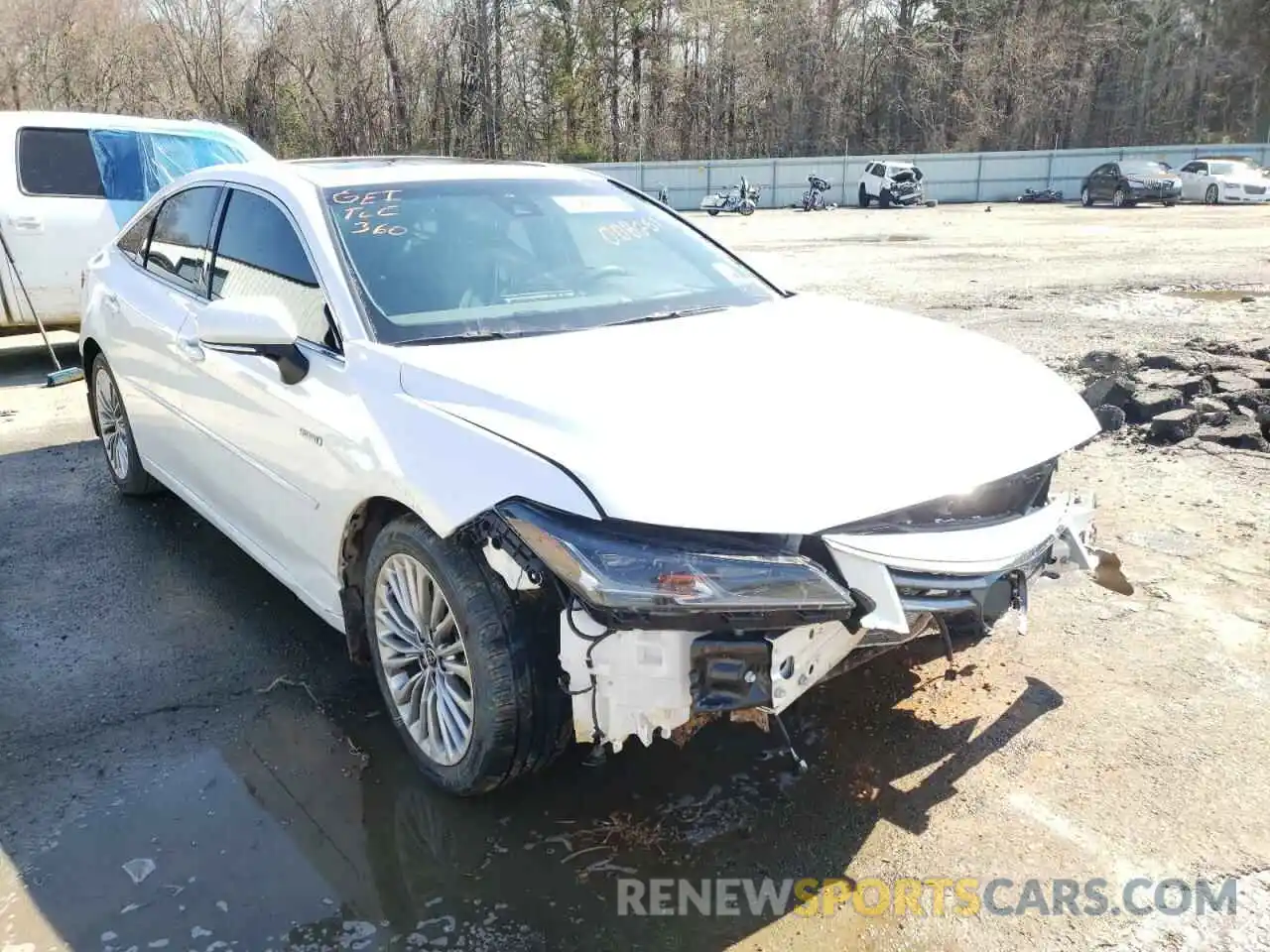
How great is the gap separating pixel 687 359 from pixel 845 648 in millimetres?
967

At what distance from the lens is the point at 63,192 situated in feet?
28.0

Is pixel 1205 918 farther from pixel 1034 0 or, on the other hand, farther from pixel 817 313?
pixel 1034 0

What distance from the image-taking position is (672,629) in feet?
7.53

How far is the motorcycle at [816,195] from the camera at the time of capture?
36625 millimetres

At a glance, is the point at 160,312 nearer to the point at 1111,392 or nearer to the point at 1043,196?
the point at 1111,392

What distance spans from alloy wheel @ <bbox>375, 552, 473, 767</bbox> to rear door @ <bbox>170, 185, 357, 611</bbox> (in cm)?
33

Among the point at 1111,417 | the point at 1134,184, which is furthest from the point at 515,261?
the point at 1134,184

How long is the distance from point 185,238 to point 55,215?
5025mm

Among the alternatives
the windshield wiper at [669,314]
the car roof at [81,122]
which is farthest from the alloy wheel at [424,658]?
the car roof at [81,122]

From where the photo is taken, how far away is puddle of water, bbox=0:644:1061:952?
8.20 feet

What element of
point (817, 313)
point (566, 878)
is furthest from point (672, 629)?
point (817, 313)

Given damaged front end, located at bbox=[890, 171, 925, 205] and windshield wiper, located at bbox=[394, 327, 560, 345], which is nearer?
windshield wiper, located at bbox=[394, 327, 560, 345]

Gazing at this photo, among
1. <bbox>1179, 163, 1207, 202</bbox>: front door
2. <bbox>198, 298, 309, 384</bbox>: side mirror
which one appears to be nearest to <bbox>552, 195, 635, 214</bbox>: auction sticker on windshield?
<bbox>198, 298, 309, 384</bbox>: side mirror

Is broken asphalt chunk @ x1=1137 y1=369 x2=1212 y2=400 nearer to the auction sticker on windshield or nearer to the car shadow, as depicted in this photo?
the car shadow
